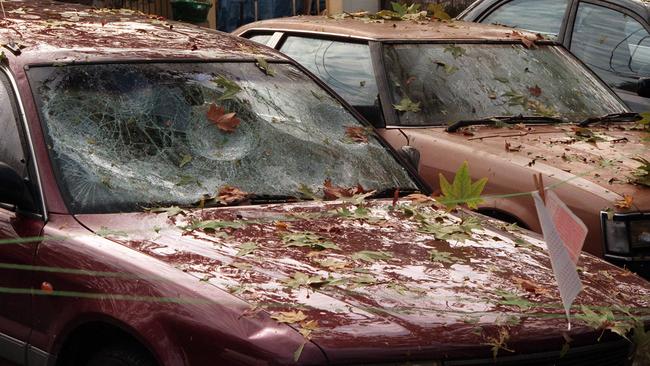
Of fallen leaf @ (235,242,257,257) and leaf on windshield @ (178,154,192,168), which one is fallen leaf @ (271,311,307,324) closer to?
fallen leaf @ (235,242,257,257)

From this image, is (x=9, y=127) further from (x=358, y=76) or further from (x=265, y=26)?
(x=265, y=26)

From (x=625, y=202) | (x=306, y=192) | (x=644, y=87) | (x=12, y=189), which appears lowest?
(x=625, y=202)

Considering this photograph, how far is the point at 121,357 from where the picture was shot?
14.4 ft

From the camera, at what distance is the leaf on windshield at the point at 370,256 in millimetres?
4638

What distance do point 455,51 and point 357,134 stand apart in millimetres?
2404

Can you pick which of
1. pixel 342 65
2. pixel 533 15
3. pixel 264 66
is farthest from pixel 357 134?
pixel 533 15

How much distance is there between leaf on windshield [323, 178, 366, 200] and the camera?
17.8 ft

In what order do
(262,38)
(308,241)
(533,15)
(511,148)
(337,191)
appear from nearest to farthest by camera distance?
(308,241), (337,191), (511,148), (262,38), (533,15)

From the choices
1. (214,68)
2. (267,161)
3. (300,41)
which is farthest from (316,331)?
(300,41)

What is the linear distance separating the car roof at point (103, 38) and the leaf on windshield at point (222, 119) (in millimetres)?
336

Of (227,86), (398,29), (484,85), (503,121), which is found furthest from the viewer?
(398,29)

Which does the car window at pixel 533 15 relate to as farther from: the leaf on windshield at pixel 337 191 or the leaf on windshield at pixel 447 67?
the leaf on windshield at pixel 337 191

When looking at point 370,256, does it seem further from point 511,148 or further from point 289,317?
point 511,148

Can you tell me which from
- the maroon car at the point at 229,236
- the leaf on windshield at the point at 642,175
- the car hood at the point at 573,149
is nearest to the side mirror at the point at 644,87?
the car hood at the point at 573,149
